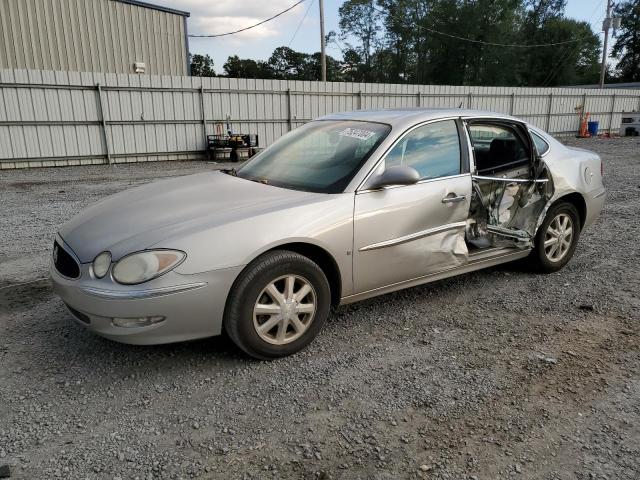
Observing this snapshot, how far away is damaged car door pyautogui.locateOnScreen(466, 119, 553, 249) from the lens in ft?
13.8

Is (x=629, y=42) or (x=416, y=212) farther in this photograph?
(x=629, y=42)

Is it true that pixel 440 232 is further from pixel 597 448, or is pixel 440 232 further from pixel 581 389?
pixel 597 448

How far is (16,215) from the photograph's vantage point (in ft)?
24.2

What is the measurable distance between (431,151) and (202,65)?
74.2 m

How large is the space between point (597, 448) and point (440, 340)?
1.23 meters

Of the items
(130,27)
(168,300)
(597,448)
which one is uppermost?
(130,27)

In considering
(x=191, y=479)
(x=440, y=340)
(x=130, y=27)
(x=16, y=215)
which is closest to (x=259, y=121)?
(x=130, y=27)

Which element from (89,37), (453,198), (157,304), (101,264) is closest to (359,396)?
(157,304)

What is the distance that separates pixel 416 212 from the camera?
3.63 meters

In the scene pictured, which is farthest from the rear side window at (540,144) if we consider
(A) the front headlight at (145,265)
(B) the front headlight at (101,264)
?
(B) the front headlight at (101,264)

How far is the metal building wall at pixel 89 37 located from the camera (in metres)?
17.0

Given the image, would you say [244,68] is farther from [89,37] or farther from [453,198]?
[453,198]

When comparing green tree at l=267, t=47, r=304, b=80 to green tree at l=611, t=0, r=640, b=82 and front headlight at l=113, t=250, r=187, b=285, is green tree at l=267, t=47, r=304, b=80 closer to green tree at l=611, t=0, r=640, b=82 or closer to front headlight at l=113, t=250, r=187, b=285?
green tree at l=611, t=0, r=640, b=82

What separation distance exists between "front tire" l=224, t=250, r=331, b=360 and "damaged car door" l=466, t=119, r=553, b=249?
1568 millimetres
